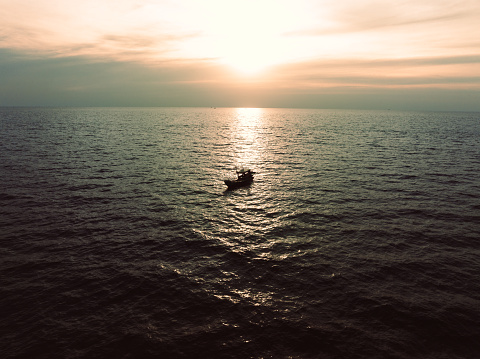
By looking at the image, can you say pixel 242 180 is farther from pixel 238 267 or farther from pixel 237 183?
pixel 238 267

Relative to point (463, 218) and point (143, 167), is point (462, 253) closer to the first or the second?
point (463, 218)

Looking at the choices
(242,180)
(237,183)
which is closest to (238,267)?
(237,183)

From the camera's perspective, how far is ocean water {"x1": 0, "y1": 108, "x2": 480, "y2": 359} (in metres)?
18.6

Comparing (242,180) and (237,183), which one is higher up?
(242,180)

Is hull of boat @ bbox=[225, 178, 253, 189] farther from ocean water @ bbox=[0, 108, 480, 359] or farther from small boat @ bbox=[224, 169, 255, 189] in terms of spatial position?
ocean water @ bbox=[0, 108, 480, 359]

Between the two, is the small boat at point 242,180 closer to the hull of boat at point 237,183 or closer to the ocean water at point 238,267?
the hull of boat at point 237,183

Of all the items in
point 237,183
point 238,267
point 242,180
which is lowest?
point 238,267

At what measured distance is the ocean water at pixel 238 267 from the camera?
1856 cm

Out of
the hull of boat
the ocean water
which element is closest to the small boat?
the hull of boat

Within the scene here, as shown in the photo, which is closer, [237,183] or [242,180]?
[237,183]

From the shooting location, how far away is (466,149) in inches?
3504

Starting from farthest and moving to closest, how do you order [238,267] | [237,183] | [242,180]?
1. [242,180]
2. [237,183]
3. [238,267]

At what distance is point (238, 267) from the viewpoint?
26.6m

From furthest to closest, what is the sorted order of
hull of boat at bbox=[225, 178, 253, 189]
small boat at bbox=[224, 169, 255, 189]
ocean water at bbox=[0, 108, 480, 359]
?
small boat at bbox=[224, 169, 255, 189], hull of boat at bbox=[225, 178, 253, 189], ocean water at bbox=[0, 108, 480, 359]
